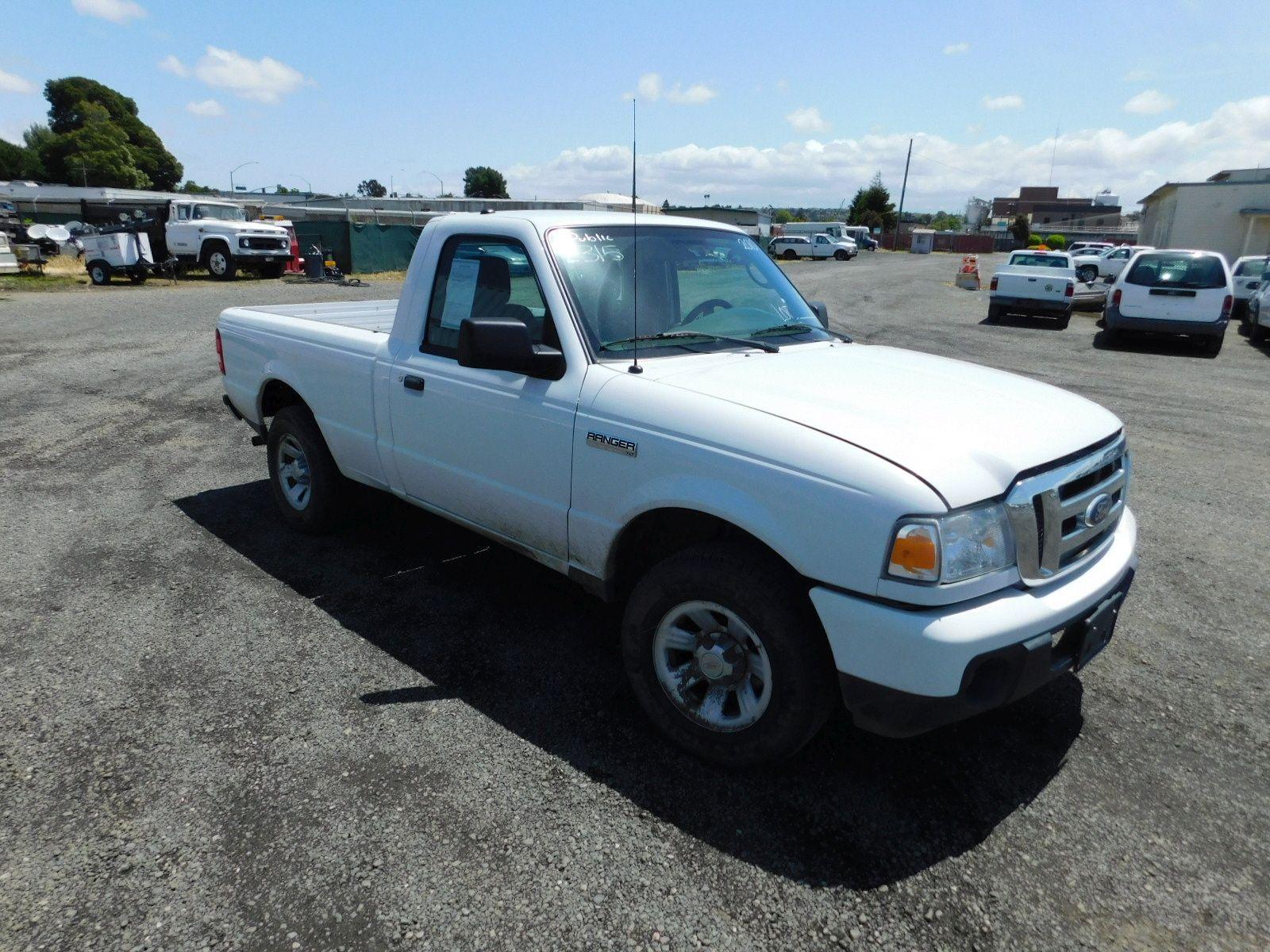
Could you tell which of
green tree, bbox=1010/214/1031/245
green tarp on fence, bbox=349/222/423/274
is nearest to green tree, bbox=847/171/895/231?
green tree, bbox=1010/214/1031/245

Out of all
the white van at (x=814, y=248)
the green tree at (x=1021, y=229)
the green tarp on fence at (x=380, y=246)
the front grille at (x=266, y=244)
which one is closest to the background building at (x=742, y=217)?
the white van at (x=814, y=248)

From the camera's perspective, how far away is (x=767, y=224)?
53125 millimetres

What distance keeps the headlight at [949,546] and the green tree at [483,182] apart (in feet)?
334

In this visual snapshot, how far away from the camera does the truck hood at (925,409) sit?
8.34 feet

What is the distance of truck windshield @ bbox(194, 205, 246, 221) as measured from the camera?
2486cm

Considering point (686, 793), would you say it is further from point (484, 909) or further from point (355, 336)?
point (355, 336)

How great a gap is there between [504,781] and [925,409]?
6.57 ft

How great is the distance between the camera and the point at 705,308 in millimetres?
3879

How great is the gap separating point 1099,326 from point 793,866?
18.0 metres

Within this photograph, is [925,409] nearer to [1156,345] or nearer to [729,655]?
[729,655]

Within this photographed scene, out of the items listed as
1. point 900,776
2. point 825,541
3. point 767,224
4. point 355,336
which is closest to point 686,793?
point 900,776

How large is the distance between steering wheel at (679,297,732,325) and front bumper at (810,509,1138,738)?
1.63 metres

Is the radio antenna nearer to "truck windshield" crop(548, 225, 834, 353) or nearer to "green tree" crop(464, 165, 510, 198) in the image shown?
"truck windshield" crop(548, 225, 834, 353)

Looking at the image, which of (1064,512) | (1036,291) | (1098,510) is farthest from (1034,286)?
(1064,512)
